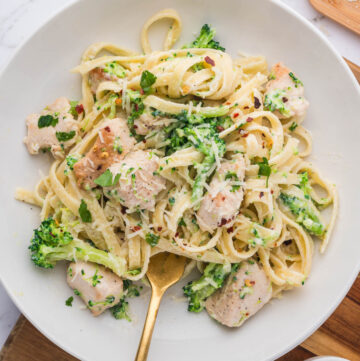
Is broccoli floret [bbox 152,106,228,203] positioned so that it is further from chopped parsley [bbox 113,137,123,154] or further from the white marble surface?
the white marble surface

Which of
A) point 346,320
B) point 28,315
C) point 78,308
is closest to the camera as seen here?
point 28,315

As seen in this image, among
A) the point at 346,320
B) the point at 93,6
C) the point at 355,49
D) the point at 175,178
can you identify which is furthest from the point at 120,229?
the point at 355,49

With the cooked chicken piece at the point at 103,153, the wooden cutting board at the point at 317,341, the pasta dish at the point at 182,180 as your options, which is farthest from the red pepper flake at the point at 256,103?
the wooden cutting board at the point at 317,341

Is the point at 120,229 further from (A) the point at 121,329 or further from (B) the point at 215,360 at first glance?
(B) the point at 215,360

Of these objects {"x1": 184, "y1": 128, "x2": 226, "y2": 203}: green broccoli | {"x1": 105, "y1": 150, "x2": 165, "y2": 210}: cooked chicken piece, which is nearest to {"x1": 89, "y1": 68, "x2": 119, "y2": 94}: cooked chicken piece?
{"x1": 105, "y1": 150, "x2": 165, "y2": 210}: cooked chicken piece

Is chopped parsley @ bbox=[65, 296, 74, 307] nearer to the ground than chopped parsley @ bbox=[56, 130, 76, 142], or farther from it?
nearer to the ground

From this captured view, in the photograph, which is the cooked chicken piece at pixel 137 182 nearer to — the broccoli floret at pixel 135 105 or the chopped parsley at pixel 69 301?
the broccoli floret at pixel 135 105
